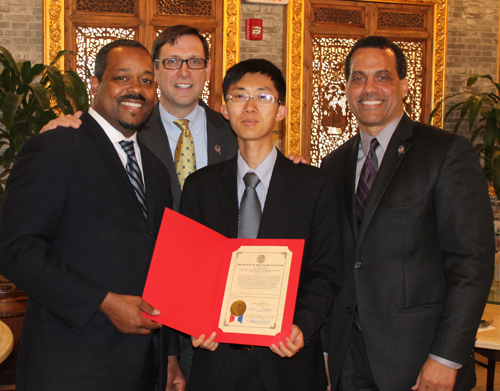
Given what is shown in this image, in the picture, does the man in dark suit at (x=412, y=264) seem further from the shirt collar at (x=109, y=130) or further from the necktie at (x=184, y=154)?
the shirt collar at (x=109, y=130)

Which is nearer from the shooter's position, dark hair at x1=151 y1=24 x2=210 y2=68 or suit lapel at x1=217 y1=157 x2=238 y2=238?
suit lapel at x1=217 y1=157 x2=238 y2=238

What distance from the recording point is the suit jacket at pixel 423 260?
5.46ft

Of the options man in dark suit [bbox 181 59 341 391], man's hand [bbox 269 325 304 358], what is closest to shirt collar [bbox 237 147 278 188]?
man in dark suit [bbox 181 59 341 391]

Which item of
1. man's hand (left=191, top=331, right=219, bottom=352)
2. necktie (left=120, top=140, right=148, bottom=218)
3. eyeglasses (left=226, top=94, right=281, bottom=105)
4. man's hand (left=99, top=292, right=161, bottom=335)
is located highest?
eyeglasses (left=226, top=94, right=281, bottom=105)

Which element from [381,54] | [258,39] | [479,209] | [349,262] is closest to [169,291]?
[349,262]

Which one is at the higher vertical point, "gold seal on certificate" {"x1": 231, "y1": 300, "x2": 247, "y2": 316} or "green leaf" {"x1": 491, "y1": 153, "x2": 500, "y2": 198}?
"green leaf" {"x1": 491, "y1": 153, "x2": 500, "y2": 198}

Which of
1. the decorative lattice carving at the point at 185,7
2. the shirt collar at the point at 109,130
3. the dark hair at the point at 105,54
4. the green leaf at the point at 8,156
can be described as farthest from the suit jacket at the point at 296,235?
the decorative lattice carving at the point at 185,7

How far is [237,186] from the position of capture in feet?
6.09

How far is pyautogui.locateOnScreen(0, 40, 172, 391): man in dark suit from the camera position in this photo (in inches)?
59.0

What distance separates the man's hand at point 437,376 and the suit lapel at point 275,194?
28.1 inches

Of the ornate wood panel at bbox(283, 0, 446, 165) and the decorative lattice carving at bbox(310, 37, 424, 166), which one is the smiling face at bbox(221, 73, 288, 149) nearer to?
the ornate wood panel at bbox(283, 0, 446, 165)

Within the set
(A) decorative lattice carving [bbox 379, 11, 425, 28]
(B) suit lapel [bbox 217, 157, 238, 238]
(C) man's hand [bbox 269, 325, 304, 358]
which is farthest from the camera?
(A) decorative lattice carving [bbox 379, 11, 425, 28]

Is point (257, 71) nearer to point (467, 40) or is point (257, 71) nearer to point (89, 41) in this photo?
point (89, 41)

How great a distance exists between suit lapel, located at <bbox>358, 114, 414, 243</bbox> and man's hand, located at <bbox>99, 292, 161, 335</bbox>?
82 cm
